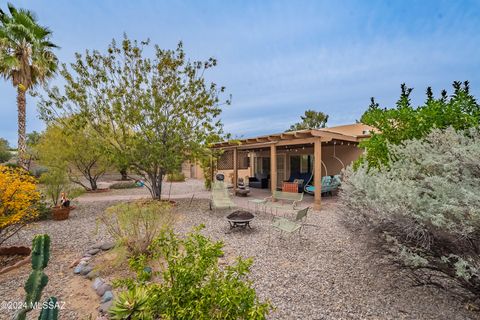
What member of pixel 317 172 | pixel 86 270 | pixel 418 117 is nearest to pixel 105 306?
pixel 86 270

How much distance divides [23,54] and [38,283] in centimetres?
1173

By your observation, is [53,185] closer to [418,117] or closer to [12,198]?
[12,198]

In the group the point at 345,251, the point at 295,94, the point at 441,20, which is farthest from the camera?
the point at 295,94

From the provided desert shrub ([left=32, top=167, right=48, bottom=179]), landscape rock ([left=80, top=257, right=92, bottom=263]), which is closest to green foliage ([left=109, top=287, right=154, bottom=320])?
landscape rock ([left=80, top=257, right=92, bottom=263])

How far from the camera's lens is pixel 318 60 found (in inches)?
402

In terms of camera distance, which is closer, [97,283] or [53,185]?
[97,283]

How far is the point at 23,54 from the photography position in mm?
9789

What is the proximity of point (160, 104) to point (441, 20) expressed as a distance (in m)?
8.68

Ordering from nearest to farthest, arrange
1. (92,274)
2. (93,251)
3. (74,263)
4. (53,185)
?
(92,274)
(74,263)
(93,251)
(53,185)

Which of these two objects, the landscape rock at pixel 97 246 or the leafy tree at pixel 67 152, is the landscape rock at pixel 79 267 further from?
the leafy tree at pixel 67 152

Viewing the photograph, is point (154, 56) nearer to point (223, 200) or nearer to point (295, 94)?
point (223, 200)

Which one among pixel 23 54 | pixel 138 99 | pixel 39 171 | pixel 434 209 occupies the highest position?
pixel 23 54

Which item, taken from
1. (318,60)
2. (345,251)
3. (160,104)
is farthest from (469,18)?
(160,104)

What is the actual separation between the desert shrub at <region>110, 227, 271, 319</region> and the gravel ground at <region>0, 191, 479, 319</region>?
876 millimetres
